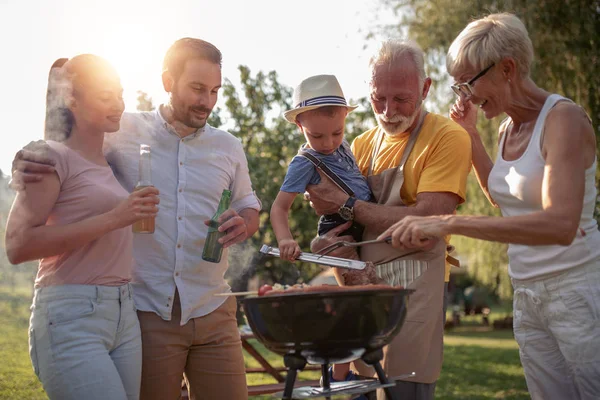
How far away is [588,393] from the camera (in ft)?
9.11

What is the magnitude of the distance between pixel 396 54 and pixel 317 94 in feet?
1.30

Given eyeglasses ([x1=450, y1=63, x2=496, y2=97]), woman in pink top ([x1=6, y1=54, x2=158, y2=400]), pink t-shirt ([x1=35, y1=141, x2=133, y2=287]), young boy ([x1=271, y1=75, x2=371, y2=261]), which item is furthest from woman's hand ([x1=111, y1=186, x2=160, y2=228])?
eyeglasses ([x1=450, y1=63, x2=496, y2=97])

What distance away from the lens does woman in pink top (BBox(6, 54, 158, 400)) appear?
2746mm

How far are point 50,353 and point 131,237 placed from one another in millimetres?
604

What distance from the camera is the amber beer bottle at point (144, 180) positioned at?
306 centimetres

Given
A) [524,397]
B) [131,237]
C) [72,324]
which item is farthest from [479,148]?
[524,397]

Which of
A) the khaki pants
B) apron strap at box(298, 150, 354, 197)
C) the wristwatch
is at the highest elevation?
apron strap at box(298, 150, 354, 197)

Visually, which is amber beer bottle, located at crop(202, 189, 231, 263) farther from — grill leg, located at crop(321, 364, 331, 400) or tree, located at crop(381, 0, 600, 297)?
tree, located at crop(381, 0, 600, 297)

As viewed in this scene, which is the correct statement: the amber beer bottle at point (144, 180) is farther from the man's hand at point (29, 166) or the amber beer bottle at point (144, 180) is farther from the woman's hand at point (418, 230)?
the woman's hand at point (418, 230)

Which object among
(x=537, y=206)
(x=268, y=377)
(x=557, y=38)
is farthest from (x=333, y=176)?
(x=557, y=38)

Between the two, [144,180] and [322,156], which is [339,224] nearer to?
[322,156]

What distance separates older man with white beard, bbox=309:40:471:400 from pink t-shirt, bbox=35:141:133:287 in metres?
0.90

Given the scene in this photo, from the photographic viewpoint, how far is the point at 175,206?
3434mm

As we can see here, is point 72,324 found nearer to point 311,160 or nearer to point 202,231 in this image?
point 202,231
